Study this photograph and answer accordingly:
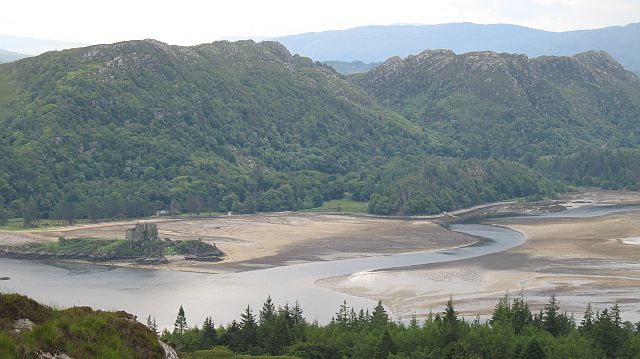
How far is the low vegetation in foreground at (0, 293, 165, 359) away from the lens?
2598 centimetres

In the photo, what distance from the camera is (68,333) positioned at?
91.0ft

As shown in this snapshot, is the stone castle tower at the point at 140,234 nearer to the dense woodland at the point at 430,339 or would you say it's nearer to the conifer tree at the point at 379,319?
the dense woodland at the point at 430,339

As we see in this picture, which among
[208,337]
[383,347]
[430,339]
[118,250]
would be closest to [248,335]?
[208,337]

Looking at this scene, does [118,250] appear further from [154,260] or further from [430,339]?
[430,339]

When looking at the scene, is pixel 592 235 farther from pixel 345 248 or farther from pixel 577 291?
pixel 577 291

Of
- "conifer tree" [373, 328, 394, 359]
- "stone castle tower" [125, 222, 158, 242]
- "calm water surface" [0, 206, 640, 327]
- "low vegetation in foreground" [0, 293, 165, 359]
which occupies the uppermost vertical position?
"low vegetation in foreground" [0, 293, 165, 359]

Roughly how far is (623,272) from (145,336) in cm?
10787

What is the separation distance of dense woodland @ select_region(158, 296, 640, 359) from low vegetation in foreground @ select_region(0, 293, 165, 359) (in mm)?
28072

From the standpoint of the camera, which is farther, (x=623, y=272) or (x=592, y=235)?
(x=592, y=235)

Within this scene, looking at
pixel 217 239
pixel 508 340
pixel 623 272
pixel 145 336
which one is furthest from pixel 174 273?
pixel 145 336

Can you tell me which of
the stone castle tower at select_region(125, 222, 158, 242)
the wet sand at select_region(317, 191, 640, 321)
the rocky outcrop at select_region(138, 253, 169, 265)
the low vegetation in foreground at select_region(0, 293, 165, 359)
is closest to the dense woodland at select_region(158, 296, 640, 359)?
the wet sand at select_region(317, 191, 640, 321)

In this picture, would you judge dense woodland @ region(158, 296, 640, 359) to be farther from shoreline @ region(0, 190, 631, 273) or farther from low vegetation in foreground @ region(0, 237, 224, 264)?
low vegetation in foreground @ region(0, 237, 224, 264)

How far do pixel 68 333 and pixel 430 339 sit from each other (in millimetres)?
41514

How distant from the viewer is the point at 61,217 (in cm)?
19050
